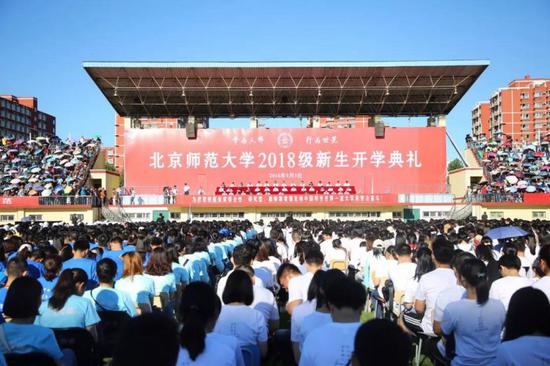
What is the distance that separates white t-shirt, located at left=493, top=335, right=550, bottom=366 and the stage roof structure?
28855 millimetres

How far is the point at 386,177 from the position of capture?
32.7 meters

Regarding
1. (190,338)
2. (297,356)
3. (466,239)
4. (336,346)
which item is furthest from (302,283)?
(466,239)

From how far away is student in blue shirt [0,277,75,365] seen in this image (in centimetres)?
327

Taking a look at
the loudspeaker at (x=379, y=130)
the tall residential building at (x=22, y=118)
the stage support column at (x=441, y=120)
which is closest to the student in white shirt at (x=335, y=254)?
the loudspeaker at (x=379, y=130)

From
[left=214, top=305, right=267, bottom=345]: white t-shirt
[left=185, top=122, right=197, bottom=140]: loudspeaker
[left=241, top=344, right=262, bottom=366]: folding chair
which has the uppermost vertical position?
[left=185, top=122, right=197, bottom=140]: loudspeaker

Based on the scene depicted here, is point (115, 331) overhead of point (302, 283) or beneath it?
beneath

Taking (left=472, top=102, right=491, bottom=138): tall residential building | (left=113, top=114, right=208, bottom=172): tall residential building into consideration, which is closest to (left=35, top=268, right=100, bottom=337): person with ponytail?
(left=113, top=114, right=208, bottom=172): tall residential building

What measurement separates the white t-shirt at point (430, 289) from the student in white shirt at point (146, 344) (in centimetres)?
336

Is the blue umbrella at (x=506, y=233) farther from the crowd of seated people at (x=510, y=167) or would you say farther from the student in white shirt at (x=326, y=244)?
the crowd of seated people at (x=510, y=167)

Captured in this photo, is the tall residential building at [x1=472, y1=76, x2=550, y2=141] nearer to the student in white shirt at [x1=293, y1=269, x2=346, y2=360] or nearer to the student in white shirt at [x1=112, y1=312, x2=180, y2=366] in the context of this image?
the student in white shirt at [x1=293, y1=269, x2=346, y2=360]

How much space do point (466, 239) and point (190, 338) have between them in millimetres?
7920

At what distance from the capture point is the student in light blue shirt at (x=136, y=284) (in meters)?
5.36

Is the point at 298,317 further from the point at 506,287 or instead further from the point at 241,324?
the point at 506,287

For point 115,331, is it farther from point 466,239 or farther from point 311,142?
point 311,142
